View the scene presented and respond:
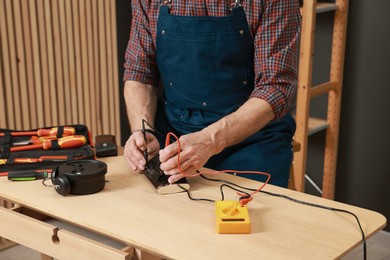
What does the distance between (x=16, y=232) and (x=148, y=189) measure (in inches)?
15.2

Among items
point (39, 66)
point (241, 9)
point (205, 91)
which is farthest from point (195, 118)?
point (39, 66)

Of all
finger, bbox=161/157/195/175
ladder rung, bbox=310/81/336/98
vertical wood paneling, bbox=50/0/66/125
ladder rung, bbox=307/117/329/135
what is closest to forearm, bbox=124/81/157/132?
finger, bbox=161/157/195/175

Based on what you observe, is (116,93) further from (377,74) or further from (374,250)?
(374,250)

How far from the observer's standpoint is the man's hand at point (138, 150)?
186cm

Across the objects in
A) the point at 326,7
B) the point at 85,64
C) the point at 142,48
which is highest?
the point at 326,7

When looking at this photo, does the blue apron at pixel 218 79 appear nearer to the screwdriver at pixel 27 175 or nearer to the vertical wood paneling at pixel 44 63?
the screwdriver at pixel 27 175

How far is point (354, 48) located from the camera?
334cm

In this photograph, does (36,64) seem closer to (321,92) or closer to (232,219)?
(321,92)

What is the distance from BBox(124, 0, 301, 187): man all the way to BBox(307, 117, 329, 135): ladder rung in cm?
106

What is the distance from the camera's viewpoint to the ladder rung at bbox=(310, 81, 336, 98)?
3.21 metres

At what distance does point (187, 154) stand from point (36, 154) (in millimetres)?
512

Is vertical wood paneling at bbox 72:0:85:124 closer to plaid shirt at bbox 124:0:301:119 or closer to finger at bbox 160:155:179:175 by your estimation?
plaid shirt at bbox 124:0:301:119

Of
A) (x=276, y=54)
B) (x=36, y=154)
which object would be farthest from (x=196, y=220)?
(x=276, y=54)

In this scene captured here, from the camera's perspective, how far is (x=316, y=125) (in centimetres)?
339
